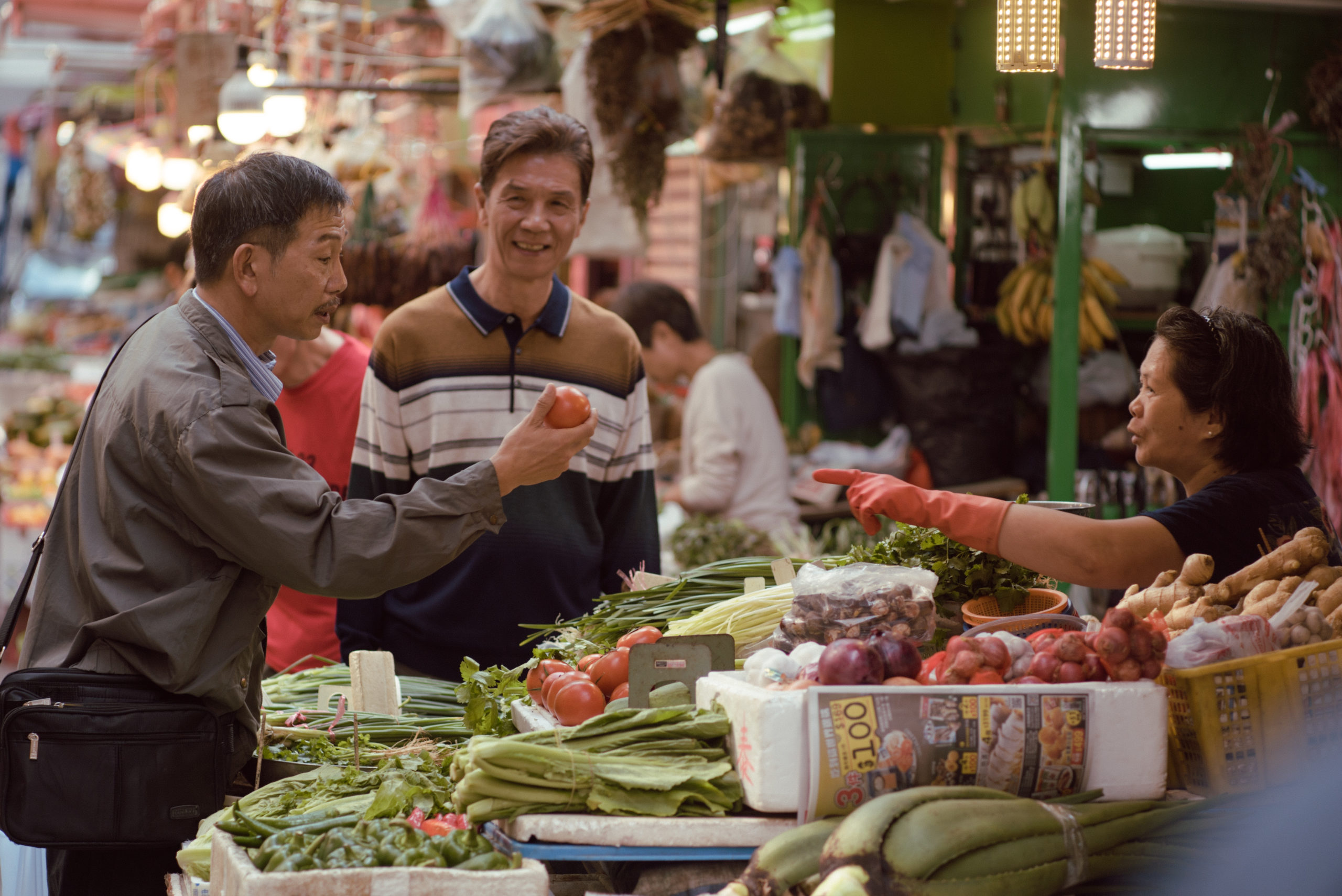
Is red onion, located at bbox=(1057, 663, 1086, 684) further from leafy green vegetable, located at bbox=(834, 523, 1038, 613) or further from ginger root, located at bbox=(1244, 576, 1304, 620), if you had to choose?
leafy green vegetable, located at bbox=(834, 523, 1038, 613)

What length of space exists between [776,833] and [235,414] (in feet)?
4.01

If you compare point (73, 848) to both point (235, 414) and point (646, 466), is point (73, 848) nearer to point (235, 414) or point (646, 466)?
point (235, 414)

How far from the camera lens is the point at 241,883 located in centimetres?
224

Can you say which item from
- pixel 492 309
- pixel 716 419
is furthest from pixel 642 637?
pixel 716 419

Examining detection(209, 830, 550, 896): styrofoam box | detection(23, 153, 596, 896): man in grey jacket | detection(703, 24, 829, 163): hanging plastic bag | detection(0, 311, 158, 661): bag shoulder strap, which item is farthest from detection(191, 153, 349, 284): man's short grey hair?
detection(703, 24, 829, 163): hanging plastic bag

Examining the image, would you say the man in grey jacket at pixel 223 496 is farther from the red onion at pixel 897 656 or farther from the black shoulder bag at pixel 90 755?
the red onion at pixel 897 656

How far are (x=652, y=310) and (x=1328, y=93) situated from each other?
3043mm

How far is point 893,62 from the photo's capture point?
782 centimetres

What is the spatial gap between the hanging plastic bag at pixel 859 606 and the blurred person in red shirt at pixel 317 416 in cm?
225

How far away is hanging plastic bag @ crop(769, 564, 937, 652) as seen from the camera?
2.62 m

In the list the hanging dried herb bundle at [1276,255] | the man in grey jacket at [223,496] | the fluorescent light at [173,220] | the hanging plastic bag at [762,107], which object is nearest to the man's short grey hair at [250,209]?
the man in grey jacket at [223,496]

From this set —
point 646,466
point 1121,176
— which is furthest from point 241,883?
point 1121,176

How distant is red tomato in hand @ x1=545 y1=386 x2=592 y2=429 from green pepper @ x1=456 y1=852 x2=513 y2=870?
839mm

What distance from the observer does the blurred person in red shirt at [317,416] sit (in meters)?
4.49
